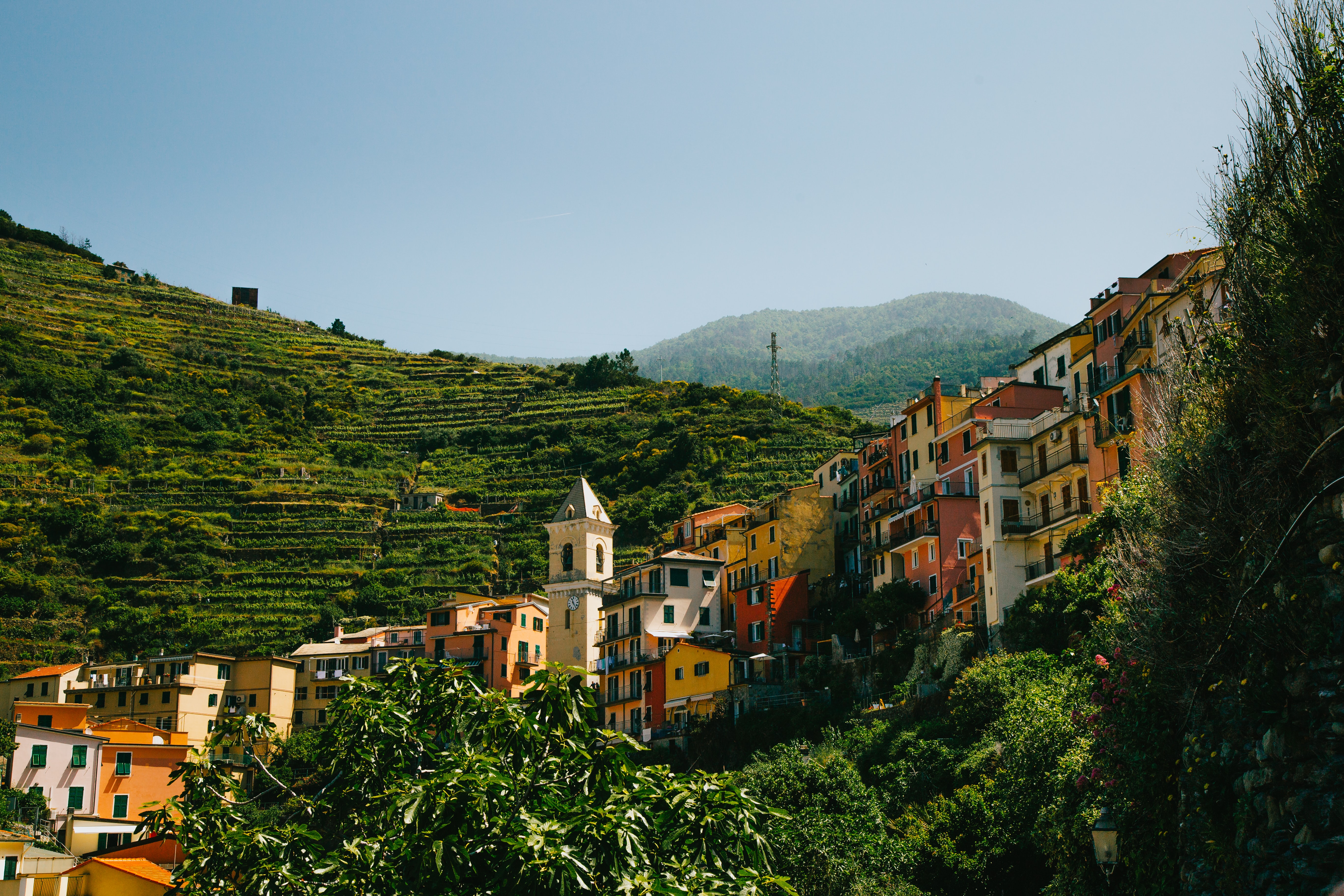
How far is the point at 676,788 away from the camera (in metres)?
12.0

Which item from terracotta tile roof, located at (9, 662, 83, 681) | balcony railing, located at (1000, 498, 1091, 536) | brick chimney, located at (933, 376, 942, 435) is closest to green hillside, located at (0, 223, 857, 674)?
terracotta tile roof, located at (9, 662, 83, 681)

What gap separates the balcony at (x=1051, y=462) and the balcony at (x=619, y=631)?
23.2 m

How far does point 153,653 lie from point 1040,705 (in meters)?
65.2

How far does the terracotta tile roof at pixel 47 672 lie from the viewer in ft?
220

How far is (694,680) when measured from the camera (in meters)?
54.7

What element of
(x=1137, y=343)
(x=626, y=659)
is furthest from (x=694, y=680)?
(x=1137, y=343)

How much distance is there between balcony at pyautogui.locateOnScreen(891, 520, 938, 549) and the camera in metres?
47.3

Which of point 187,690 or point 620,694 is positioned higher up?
point 187,690

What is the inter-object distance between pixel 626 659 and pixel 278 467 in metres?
61.2

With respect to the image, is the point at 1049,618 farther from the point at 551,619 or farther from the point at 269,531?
the point at 269,531

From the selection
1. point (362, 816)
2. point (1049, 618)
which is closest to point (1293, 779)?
point (362, 816)

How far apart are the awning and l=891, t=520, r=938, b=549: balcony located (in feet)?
43.6

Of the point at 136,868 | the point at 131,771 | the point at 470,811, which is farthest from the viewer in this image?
the point at 131,771

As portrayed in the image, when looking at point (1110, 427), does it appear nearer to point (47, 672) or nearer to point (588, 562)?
point (588, 562)
